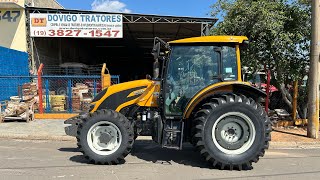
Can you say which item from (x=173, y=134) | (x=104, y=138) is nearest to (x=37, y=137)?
(x=104, y=138)

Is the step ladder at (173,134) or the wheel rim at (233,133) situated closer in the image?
the wheel rim at (233,133)

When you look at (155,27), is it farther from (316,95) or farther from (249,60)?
(316,95)

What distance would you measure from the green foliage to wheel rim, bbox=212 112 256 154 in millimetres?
4812

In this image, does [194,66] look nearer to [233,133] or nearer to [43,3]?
[233,133]

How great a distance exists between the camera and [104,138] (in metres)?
6.30

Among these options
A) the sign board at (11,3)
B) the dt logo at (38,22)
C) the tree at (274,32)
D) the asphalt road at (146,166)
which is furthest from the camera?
the dt logo at (38,22)

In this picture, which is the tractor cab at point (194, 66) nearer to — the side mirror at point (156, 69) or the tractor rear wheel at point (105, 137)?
the side mirror at point (156, 69)

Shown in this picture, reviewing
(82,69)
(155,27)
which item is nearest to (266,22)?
(155,27)

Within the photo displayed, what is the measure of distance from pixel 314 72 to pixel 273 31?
5.48 feet

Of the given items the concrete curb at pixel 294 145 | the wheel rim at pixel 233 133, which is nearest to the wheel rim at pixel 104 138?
the wheel rim at pixel 233 133

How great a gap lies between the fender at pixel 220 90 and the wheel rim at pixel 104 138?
133cm

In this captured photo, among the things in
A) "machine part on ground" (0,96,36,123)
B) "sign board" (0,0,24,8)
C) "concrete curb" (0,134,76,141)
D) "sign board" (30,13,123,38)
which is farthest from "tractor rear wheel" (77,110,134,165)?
"sign board" (0,0,24,8)

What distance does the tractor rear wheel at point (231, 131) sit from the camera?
602 centimetres

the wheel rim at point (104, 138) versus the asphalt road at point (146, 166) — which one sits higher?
the wheel rim at point (104, 138)
